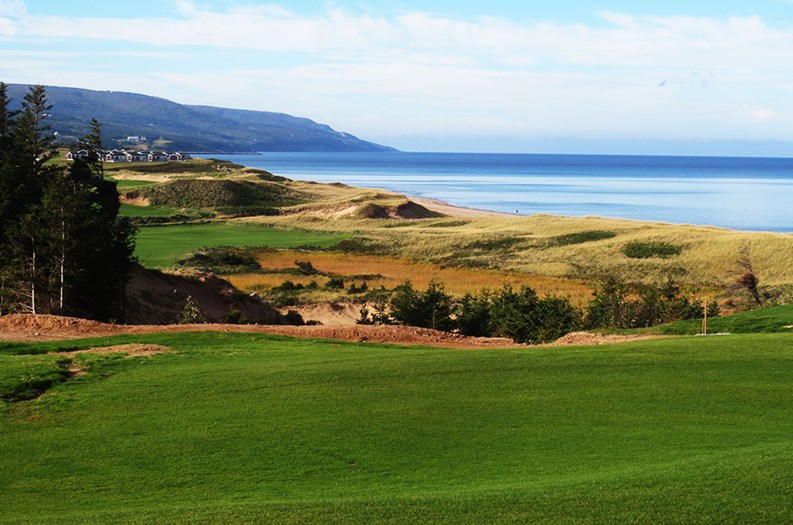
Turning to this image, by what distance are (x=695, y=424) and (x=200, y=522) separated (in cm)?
814

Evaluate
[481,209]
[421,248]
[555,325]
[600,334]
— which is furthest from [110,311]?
[481,209]

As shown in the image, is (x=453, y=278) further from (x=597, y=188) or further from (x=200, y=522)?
(x=597, y=188)

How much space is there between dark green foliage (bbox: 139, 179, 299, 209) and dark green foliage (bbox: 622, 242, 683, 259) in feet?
183

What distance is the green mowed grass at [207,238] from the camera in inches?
2434

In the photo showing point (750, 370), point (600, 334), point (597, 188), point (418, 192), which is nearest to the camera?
point (750, 370)

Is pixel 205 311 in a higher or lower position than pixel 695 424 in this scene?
lower

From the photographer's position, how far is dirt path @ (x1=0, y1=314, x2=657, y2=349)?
2492 centimetres

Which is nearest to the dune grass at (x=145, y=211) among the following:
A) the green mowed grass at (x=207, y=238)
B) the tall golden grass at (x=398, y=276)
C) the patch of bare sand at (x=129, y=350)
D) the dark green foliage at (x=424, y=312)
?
the green mowed grass at (x=207, y=238)

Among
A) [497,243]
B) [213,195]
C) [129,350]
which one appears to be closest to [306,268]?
[497,243]

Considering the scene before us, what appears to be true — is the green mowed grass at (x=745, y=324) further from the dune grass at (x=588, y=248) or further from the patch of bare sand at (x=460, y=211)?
the patch of bare sand at (x=460, y=211)

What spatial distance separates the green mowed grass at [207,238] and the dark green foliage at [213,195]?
22800 mm

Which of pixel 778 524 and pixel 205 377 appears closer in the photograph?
pixel 778 524

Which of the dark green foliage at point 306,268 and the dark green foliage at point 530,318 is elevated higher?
the dark green foliage at point 530,318

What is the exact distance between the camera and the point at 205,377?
60.6 ft
